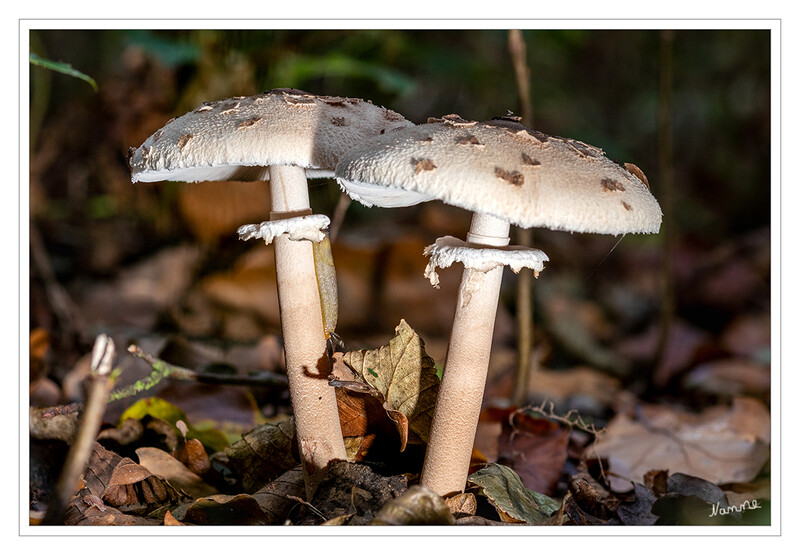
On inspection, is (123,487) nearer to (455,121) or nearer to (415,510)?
(415,510)

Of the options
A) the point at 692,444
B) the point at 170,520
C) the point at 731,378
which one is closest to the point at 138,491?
the point at 170,520

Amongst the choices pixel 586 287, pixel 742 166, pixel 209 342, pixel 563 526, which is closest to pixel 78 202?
pixel 209 342

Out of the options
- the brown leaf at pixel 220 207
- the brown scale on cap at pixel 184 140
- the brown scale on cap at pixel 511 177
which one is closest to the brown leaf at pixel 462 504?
the brown scale on cap at pixel 511 177

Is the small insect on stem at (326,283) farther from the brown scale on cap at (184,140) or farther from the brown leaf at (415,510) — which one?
the brown leaf at (415,510)

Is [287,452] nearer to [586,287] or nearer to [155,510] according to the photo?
[155,510]

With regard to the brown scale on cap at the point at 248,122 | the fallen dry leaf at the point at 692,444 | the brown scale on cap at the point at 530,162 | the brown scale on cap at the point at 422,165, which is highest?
the brown scale on cap at the point at 248,122
